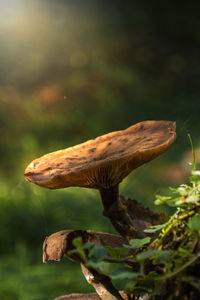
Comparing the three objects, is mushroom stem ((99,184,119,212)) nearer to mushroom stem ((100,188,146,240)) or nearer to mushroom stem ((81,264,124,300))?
mushroom stem ((100,188,146,240))

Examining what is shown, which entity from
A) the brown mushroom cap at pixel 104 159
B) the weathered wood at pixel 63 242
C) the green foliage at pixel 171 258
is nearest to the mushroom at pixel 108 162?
the brown mushroom cap at pixel 104 159

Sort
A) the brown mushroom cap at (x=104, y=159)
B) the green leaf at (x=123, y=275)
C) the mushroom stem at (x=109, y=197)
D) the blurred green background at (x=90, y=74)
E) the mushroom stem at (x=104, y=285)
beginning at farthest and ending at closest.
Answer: the blurred green background at (x=90, y=74), the mushroom stem at (x=109, y=197), the brown mushroom cap at (x=104, y=159), the mushroom stem at (x=104, y=285), the green leaf at (x=123, y=275)

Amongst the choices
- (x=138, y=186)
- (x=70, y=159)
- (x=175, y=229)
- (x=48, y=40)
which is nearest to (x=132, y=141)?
(x=70, y=159)

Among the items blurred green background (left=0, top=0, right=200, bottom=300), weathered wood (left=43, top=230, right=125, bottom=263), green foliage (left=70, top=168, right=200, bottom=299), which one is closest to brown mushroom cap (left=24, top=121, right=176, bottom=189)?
weathered wood (left=43, top=230, right=125, bottom=263)

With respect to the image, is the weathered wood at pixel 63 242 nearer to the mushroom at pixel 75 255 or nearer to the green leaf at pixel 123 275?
the mushroom at pixel 75 255

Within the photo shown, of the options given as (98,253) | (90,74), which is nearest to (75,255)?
(98,253)

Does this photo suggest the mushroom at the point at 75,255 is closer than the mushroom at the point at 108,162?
Yes
